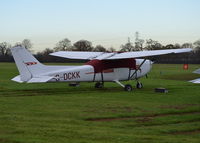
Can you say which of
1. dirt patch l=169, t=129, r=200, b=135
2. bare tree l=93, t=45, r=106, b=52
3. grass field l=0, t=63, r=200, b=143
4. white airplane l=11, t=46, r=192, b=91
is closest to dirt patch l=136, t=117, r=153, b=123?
grass field l=0, t=63, r=200, b=143

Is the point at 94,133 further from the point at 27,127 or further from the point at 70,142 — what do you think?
the point at 27,127

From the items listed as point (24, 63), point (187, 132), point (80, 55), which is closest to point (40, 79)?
point (24, 63)

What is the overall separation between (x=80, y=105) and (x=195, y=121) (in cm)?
523

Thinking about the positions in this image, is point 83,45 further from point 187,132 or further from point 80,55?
point 187,132

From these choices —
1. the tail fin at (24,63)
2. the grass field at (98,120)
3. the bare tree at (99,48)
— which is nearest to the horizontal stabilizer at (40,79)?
the tail fin at (24,63)

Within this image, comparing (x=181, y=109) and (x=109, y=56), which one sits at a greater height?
(x=109, y=56)

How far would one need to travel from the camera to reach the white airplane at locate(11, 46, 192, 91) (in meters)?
20.9

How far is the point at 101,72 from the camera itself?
23.8m

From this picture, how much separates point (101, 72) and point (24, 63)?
17.7 feet

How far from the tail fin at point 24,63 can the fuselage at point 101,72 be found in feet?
2.58

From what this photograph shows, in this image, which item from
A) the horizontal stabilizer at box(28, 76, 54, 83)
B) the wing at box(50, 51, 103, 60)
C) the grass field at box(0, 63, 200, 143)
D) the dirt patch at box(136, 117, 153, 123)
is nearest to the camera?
the grass field at box(0, 63, 200, 143)

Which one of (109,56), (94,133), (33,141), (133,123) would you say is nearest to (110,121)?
(133,123)

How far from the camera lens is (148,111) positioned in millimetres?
14562

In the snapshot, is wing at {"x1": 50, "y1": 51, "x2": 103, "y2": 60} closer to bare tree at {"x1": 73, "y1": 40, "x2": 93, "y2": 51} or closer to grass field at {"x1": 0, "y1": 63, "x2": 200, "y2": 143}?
grass field at {"x1": 0, "y1": 63, "x2": 200, "y2": 143}
